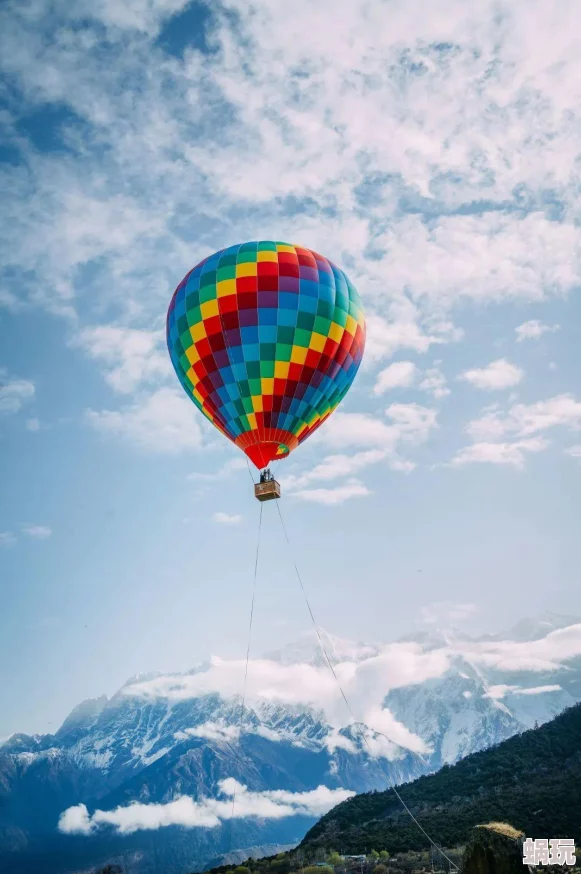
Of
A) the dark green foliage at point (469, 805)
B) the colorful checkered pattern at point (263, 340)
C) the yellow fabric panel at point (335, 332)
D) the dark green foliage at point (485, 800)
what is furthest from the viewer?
the dark green foliage at point (485, 800)

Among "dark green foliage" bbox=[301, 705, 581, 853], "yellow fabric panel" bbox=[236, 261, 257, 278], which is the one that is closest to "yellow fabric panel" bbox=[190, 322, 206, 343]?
"yellow fabric panel" bbox=[236, 261, 257, 278]

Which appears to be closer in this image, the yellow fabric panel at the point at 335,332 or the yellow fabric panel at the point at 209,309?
Result: the yellow fabric panel at the point at 209,309

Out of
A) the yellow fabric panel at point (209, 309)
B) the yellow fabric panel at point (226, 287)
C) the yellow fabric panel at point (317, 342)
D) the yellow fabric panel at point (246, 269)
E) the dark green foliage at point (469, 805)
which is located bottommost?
the dark green foliage at point (469, 805)

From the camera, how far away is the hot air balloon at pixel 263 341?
133ft

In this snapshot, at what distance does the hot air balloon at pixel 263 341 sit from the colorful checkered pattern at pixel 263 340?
6 centimetres

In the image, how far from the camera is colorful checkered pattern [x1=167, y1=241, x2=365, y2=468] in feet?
133

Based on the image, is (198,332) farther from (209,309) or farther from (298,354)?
(298,354)

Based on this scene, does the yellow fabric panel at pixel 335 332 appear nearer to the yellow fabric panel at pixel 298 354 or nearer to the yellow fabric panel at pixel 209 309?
the yellow fabric panel at pixel 298 354

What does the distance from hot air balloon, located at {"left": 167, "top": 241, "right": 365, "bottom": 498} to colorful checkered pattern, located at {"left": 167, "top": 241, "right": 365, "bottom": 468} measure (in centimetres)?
6

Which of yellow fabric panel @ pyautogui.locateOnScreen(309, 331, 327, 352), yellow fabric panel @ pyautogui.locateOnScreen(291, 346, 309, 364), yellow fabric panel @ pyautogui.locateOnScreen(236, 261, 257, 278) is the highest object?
yellow fabric panel @ pyautogui.locateOnScreen(236, 261, 257, 278)

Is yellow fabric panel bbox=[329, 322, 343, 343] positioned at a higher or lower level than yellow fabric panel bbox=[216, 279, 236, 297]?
lower

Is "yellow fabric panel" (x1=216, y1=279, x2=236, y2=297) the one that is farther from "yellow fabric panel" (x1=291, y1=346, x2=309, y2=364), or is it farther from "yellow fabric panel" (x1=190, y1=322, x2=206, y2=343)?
"yellow fabric panel" (x1=291, y1=346, x2=309, y2=364)

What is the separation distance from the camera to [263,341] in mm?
40281

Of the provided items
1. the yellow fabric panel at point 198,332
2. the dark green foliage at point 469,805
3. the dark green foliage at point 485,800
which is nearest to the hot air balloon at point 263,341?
the yellow fabric panel at point 198,332
